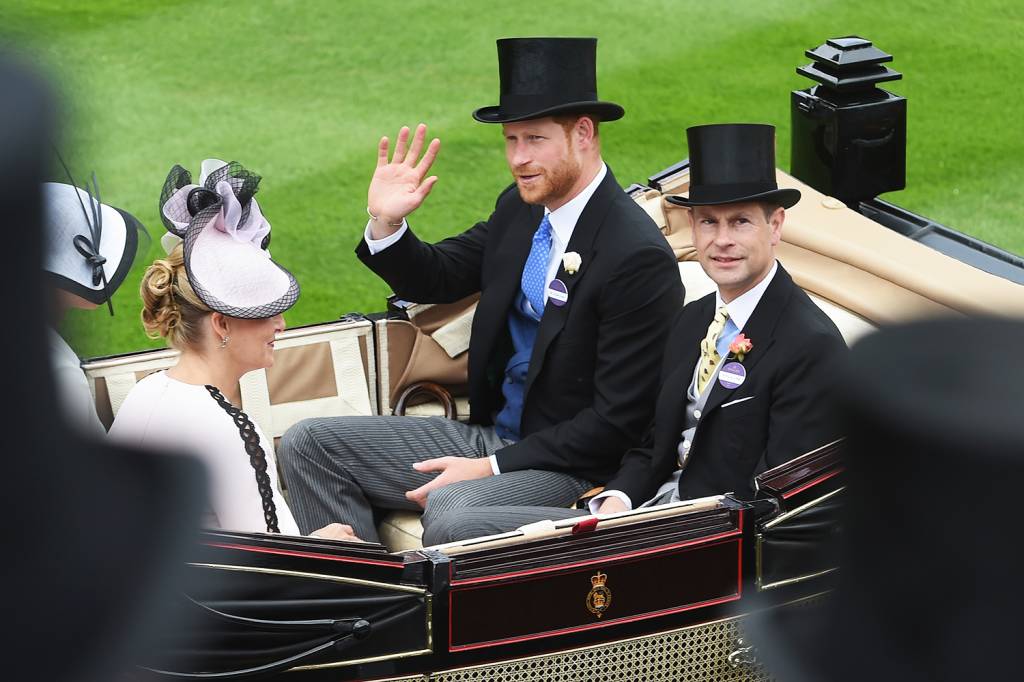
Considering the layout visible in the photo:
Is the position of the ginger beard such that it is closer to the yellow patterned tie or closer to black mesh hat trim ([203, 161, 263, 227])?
the yellow patterned tie

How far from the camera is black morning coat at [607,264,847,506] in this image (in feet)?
13.0

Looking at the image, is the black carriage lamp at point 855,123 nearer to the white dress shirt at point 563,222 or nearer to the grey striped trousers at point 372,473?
the white dress shirt at point 563,222

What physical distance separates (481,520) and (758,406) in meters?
0.80

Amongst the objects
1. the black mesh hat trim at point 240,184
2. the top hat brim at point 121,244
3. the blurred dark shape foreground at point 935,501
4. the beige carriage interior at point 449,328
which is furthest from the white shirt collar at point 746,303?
the blurred dark shape foreground at point 935,501

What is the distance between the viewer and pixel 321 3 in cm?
1264

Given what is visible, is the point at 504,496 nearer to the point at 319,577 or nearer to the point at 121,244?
the point at 319,577

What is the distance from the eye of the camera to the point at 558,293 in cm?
455

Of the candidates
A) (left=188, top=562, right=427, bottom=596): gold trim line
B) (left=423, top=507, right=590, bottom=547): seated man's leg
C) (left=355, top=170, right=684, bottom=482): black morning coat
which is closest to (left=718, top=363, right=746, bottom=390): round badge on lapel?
(left=355, top=170, right=684, bottom=482): black morning coat

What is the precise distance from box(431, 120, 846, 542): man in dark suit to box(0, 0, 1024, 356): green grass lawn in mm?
4241

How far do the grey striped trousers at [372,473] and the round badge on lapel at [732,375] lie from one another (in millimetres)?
632

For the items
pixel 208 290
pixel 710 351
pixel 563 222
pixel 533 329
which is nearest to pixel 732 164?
pixel 710 351

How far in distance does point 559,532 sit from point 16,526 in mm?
2550

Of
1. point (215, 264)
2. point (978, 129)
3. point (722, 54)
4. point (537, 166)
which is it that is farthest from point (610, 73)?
point (215, 264)

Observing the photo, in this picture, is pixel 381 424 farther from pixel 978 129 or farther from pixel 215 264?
pixel 978 129
